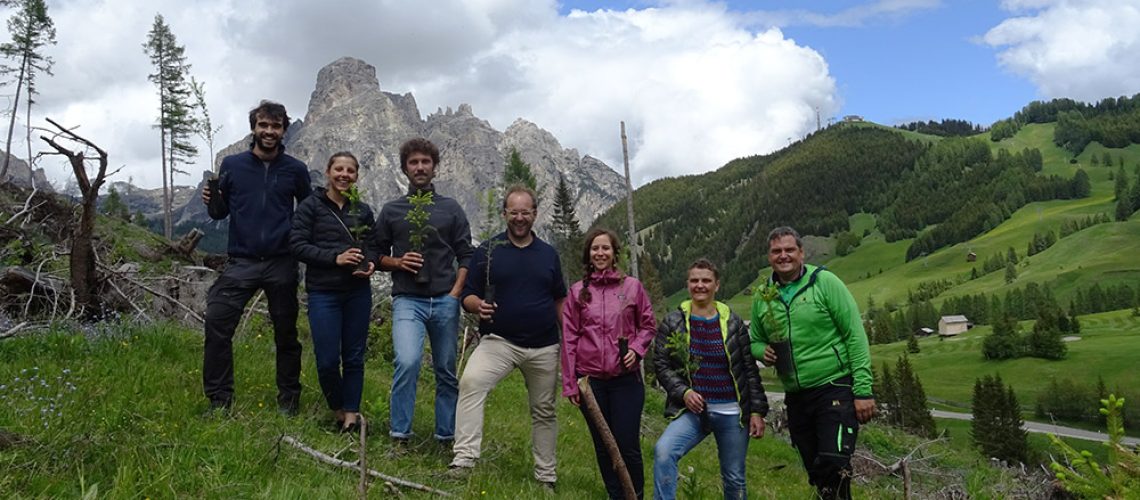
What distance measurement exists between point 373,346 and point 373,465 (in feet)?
30.4

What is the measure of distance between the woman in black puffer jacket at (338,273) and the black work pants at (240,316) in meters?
0.23

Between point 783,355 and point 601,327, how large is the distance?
1.43 metres

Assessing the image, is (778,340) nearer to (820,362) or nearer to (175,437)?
(820,362)

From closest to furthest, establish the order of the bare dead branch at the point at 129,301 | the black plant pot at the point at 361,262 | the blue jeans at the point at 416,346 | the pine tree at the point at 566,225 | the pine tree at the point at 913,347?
1. the black plant pot at the point at 361,262
2. the blue jeans at the point at 416,346
3. the bare dead branch at the point at 129,301
4. the pine tree at the point at 566,225
5. the pine tree at the point at 913,347

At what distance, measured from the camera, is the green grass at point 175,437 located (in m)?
3.48

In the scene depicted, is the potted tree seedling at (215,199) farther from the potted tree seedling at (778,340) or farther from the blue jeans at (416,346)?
the potted tree seedling at (778,340)

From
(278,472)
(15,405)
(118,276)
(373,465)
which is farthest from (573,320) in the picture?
(118,276)

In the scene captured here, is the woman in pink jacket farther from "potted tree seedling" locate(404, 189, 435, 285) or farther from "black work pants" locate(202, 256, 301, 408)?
"black work pants" locate(202, 256, 301, 408)

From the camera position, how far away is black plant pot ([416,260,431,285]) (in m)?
5.58

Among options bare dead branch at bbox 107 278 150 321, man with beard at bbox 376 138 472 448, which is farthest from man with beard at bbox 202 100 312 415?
bare dead branch at bbox 107 278 150 321

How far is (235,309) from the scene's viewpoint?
17.5ft

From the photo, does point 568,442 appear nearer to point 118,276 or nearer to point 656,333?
point 656,333

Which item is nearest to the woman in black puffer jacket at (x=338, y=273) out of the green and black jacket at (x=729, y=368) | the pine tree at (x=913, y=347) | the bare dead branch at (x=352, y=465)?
the bare dead branch at (x=352, y=465)

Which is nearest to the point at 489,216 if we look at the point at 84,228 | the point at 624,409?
the point at 624,409
